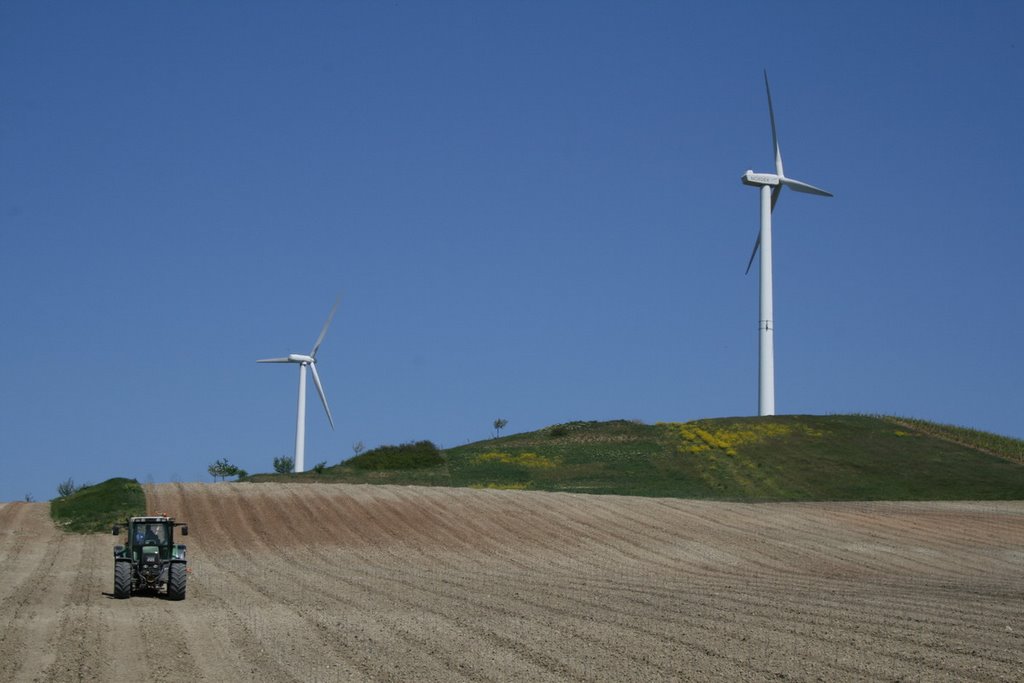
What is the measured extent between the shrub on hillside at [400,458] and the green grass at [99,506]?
82.1 ft

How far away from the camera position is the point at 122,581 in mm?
32094

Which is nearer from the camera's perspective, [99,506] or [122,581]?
[122,581]

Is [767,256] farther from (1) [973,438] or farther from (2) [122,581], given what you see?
(2) [122,581]

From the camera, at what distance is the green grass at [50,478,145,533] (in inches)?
2136

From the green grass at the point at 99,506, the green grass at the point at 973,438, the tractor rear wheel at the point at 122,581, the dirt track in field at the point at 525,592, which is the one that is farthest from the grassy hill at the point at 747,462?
the tractor rear wheel at the point at 122,581

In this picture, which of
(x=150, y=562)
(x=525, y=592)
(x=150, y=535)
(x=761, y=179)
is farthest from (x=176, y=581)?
(x=761, y=179)

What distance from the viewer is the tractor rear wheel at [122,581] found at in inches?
1262

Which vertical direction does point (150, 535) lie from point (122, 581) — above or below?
above

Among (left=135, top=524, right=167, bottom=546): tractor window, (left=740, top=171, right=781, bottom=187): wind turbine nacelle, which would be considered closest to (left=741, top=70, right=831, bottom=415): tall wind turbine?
(left=740, top=171, right=781, bottom=187): wind turbine nacelle

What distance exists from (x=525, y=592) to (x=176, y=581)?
9.78 m

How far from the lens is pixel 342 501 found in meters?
62.9

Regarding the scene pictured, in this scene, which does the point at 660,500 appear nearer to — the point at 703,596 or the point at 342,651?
the point at 703,596

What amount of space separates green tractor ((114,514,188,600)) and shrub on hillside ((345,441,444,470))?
54.3m

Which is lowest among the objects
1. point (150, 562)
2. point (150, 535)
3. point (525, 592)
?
point (525, 592)
